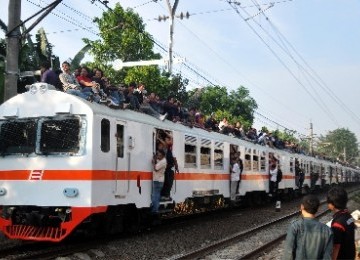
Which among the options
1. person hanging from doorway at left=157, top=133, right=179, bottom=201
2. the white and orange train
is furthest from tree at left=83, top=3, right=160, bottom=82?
the white and orange train

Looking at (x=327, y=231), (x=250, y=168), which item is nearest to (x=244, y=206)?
Answer: (x=250, y=168)

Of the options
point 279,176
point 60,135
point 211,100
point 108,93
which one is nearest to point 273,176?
point 279,176

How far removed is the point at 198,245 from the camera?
36.2 feet

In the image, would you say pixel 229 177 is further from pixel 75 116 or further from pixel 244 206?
pixel 75 116

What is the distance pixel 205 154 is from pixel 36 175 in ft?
21.9

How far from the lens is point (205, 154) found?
15.3 m

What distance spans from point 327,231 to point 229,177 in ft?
42.5

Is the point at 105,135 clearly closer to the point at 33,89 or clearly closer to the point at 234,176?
the point at 33,89

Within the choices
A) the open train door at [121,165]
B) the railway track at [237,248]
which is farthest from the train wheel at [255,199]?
the open train door at [121,165]

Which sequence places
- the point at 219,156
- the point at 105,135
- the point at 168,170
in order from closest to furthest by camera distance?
the point at 105,135 → the point at 168,170 → the point at 219,156

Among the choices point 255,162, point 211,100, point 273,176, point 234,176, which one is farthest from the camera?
point 211,100

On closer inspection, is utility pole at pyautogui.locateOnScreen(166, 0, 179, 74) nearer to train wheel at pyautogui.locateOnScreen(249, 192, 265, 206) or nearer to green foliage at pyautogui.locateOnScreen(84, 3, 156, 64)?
train wheel at pyautogui.locateOnScreen(249, 192, 265, 206)

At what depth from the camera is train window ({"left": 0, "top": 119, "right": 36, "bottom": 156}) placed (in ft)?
32.8

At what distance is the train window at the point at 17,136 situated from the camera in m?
9.99
